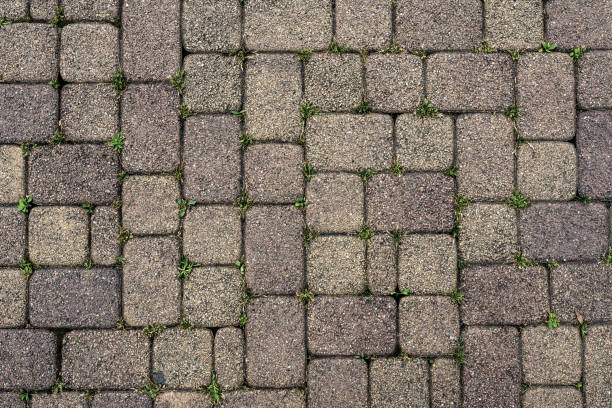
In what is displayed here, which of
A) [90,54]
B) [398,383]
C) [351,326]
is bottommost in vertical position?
[398,383]

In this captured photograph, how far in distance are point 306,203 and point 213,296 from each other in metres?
0.72

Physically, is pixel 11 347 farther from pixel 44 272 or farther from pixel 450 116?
pixel 450 116

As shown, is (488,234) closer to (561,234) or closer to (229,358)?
(561,234)

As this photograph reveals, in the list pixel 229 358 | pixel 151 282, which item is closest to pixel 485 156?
pixel 229 358

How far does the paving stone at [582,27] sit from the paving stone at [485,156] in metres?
0.58

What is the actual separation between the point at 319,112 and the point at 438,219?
0.89 meters

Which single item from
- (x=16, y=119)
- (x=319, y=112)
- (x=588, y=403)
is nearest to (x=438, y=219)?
(x=319, y=112)

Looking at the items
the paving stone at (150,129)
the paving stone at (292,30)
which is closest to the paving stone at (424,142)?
the paving stone at (292,30)

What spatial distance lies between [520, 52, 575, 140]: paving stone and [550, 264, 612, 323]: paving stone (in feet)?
2.45

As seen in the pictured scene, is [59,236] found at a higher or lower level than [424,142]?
lower

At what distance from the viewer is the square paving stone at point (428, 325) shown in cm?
273

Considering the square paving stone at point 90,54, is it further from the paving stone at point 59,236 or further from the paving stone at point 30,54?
the paving stone at point 59,236

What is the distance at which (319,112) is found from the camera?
9.21 ft

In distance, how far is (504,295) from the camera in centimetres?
276
